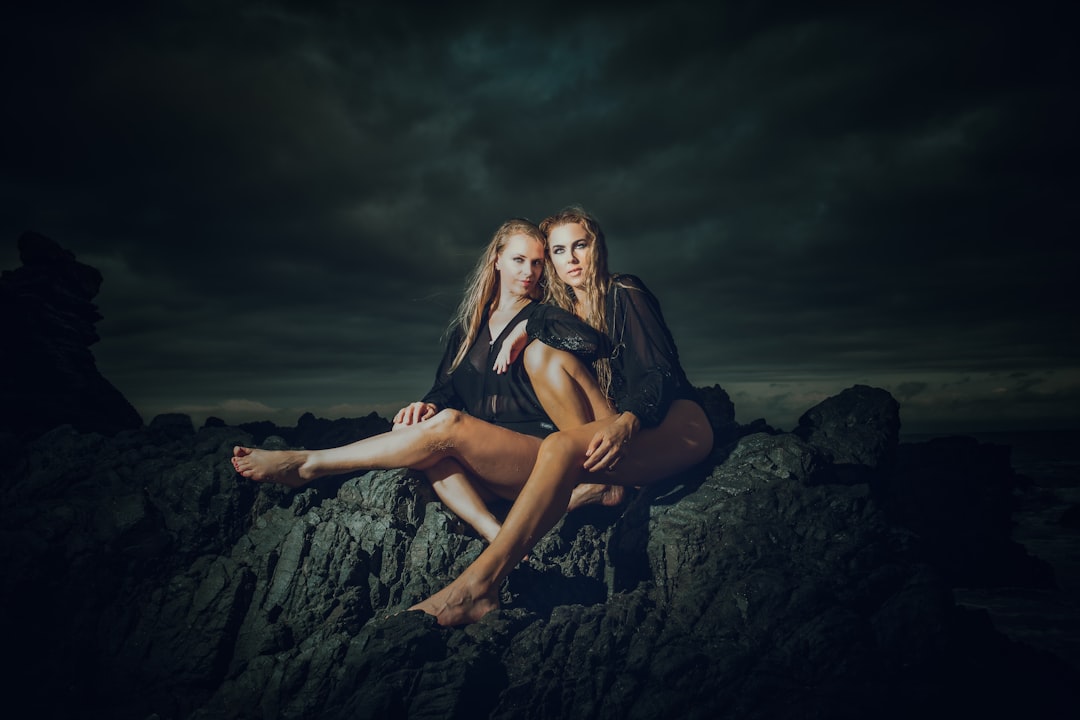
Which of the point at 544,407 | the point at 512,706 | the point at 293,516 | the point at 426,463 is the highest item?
the point at 544,407

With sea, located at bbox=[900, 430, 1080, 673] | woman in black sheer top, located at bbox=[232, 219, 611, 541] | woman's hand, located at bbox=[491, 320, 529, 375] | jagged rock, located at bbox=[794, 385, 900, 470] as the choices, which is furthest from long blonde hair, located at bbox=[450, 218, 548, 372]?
sea, located at bbox=[900, 430, 1080, 673]

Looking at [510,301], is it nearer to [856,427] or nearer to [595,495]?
[595,495]

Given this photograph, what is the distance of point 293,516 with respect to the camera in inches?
218

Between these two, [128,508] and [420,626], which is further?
[128,508]

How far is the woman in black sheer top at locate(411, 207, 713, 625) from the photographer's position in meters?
4.85

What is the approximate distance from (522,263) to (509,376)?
1010mm

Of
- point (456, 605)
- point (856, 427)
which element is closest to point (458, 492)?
point (456, 605)

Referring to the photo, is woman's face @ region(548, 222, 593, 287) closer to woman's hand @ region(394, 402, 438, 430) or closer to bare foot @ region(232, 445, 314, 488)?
woman's hand @ region(394, 402, 438, 430)

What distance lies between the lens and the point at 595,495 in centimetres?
586

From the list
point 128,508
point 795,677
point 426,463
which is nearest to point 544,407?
point 426,463

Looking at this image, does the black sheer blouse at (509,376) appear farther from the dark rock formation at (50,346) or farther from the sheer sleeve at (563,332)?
the dark rock formation at (50,346)

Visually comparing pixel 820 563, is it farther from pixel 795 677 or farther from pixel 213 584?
pixel 213 584

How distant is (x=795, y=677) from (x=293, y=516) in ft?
13.2

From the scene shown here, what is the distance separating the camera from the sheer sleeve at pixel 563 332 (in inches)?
210
